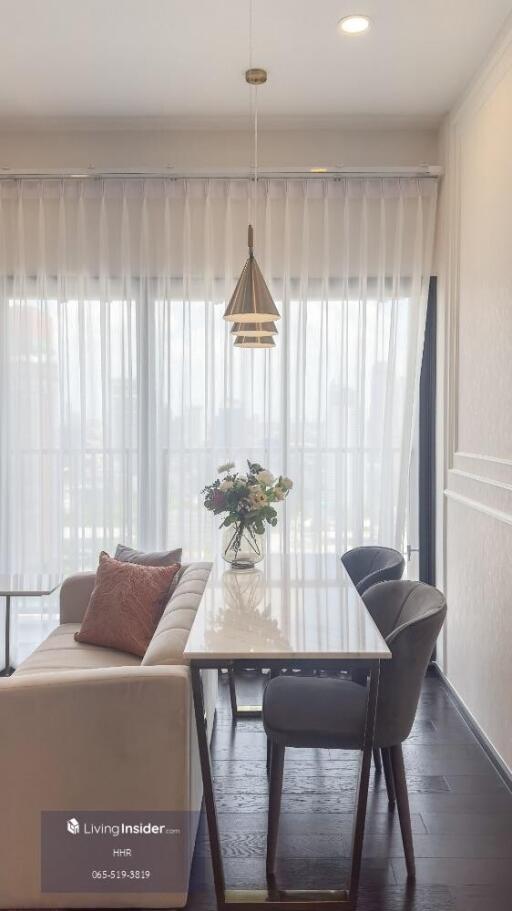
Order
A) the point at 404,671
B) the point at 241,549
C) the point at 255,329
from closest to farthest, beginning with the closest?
the point at 404,671 → the point at 255,329 → the point at 241,549

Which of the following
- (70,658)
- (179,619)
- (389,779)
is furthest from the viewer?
(70,658)

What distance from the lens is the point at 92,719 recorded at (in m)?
2.08

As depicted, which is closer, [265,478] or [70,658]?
[70,658]

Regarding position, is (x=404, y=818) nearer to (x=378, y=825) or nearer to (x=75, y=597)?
(x=378, y=825)

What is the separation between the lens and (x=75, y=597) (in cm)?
367

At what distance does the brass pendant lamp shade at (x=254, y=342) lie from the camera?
10.9ft

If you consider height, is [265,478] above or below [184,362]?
below

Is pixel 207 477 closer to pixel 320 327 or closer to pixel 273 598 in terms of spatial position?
pixel 320 327

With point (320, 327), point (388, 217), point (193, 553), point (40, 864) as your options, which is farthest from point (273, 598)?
point (388, 217)

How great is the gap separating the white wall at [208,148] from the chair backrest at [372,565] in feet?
7.38

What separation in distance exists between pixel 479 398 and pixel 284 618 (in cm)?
160

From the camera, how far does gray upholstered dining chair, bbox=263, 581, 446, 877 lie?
7.37 ft

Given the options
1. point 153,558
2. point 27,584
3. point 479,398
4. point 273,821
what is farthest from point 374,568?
point 27,584

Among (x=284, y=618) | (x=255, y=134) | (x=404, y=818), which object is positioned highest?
(x=255, y=134)
